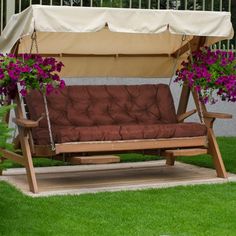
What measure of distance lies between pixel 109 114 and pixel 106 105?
119 mm

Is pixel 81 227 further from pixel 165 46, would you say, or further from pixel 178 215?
pixel 165 46

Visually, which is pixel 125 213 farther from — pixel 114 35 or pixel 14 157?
pixel 114 35

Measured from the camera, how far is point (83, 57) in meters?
8.42

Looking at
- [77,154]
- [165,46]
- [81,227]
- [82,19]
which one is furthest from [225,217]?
[165,46]

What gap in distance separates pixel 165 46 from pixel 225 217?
11.3 feet

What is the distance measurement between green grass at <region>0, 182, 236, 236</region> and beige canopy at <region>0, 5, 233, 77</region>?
1.63 metres

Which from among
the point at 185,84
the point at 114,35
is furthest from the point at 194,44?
the point at 114,35

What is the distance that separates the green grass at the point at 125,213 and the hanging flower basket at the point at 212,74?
1.27 m

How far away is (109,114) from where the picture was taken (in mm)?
8031

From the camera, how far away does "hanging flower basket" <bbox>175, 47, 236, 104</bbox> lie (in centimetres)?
757

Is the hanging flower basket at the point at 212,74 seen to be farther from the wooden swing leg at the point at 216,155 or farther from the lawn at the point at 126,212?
the lawn at the point at 126,212

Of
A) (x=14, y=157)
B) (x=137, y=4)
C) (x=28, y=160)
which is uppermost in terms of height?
(x=137, y=4)

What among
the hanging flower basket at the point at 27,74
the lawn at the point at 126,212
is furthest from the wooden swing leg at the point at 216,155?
the hanging flower basket at the point at 27,74

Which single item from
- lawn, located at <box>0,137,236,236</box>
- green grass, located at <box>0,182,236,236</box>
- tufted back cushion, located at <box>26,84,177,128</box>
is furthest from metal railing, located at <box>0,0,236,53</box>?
green grass, located at <box>0,182,236,236</box>
